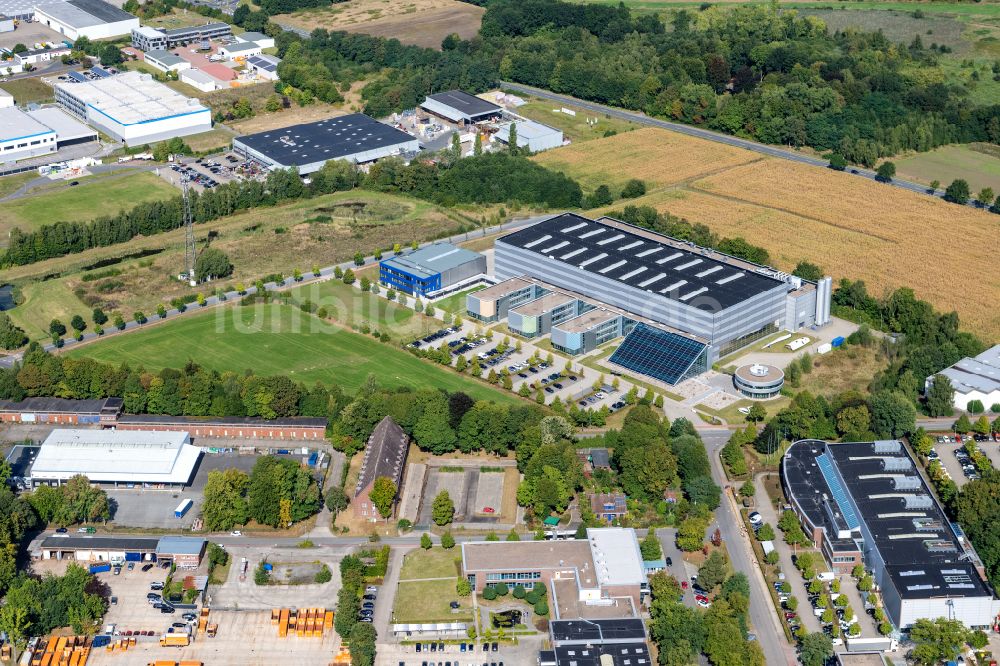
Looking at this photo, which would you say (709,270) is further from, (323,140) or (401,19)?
(401,19)

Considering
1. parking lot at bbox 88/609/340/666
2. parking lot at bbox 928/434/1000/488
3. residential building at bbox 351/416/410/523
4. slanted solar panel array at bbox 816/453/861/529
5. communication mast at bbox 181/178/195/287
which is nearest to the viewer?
parking lot at bbox 88/609/340/666

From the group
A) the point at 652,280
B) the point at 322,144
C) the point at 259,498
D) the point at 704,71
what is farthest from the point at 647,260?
the point at 704,71

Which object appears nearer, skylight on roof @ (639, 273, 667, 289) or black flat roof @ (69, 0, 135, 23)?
skylight on roof @ (639, 273, 667, 289)

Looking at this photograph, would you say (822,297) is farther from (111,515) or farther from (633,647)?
(111,515)

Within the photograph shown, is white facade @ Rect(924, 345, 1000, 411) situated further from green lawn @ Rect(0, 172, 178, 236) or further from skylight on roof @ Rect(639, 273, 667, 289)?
green lawn @ Rect(0, 172, 178, 236)

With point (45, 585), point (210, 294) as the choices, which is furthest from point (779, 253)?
point (45, 585)

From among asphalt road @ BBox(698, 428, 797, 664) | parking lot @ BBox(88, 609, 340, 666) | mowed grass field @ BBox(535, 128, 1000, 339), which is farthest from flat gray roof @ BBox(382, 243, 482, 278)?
parking lot @ BBox(88, 609, 340, 666)
